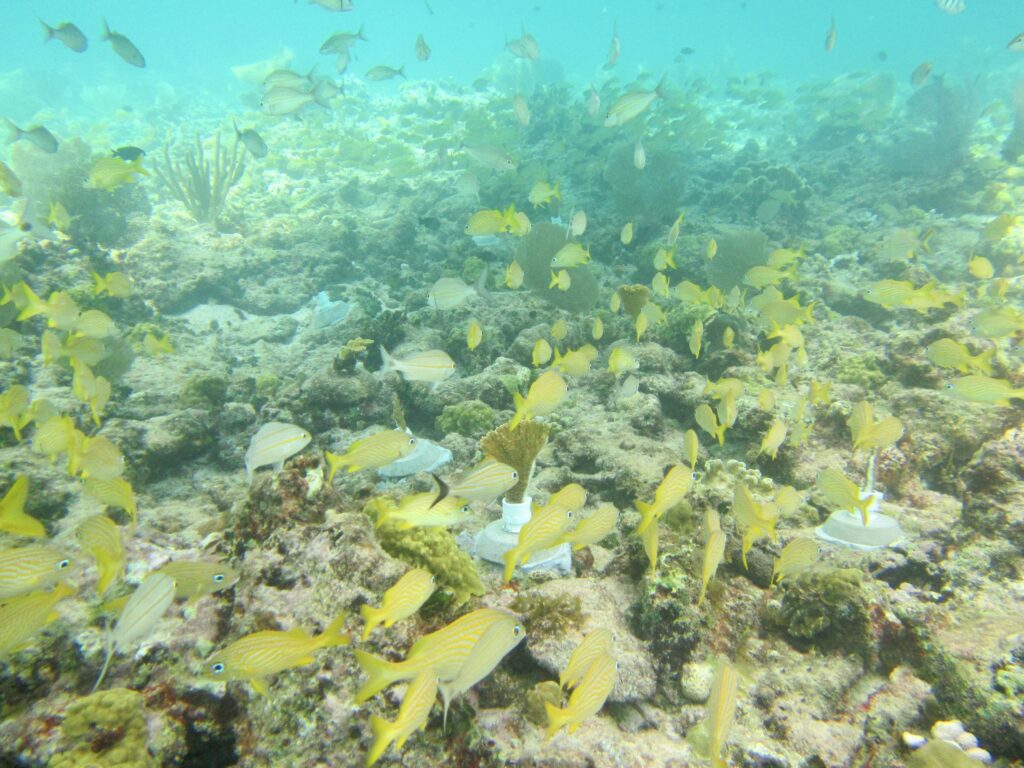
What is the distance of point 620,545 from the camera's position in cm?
420

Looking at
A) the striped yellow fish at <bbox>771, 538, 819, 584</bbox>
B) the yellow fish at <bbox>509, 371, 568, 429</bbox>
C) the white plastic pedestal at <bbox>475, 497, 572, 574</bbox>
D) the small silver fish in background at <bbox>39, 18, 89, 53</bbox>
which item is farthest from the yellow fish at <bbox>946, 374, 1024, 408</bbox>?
the small silver fish in background at <bbox>39, 18, 89, 53</bbox>

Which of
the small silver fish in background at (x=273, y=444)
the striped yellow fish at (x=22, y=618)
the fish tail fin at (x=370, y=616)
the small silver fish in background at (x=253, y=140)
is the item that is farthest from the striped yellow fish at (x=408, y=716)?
the small silver fish in background at (x=253, y=140)

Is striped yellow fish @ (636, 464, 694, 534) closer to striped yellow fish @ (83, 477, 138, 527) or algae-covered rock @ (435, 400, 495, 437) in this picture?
striped yellow fish @ (83, 477, 138, 527)

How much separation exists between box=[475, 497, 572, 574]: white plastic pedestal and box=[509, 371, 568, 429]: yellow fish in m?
0.76

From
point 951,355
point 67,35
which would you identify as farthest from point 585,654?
point 67,35

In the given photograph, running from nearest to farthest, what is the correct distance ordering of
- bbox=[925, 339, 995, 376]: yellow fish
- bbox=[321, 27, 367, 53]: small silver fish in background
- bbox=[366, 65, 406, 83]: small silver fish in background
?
bbox=[925, 339, 995, 376]: yellow fish < bbox=[321, 27, 367, 53]: small silver fish in background < bbox=[366, 65, 406, 83]: small silver fish in background

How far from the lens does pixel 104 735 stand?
7.77 ft

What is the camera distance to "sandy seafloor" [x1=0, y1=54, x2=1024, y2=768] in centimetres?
269

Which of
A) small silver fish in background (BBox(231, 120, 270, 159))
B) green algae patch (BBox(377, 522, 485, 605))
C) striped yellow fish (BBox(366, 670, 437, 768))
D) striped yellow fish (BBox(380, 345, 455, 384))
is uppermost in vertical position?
small silver fish in background (BBox(231, 120, 270, 159))

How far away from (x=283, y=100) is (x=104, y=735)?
11.4 meters

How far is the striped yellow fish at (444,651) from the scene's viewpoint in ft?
6.19

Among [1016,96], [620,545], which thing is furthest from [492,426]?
[1016,96]

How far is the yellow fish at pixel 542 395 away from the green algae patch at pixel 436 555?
3.47 feet

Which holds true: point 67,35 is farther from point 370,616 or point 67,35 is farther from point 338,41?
point 370,616
